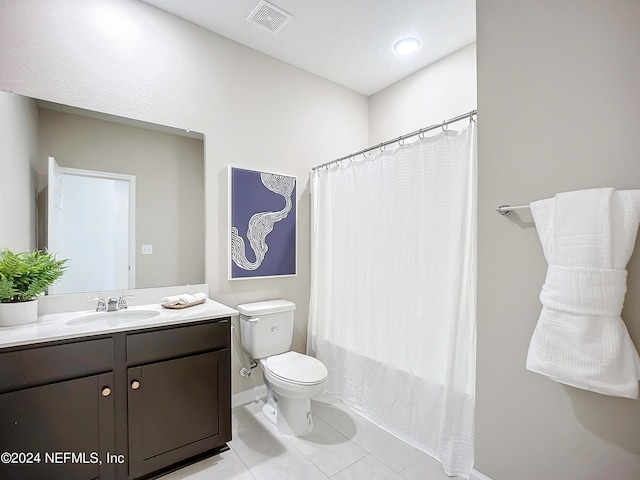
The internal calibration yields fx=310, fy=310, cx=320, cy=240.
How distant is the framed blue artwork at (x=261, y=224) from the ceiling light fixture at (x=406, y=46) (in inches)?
51.5

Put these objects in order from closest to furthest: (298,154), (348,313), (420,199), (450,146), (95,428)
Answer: (95,428) → (450,146) → (420,199) → (348,313) → (298,154)

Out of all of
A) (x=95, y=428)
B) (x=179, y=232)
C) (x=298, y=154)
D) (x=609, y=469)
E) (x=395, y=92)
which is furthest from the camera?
(x=395, y=92)

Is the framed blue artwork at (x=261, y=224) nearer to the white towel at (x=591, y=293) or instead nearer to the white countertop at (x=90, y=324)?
the white countertop at (x=90, y=324)

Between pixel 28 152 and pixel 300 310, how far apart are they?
209 centimetres

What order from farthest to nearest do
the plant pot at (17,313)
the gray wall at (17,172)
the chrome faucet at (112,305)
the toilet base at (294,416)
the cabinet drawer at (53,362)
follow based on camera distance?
the toilet base at (294,416)
the chrome faucet at (112,305)
the gray wall at (17,172)
the plant pot at (17,313)
the cabinet drawer at (53,362)

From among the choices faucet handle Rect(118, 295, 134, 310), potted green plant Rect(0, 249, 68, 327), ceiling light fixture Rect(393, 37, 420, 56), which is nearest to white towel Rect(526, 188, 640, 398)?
ceiling light fixture Rect(393, 37, 420, 56)

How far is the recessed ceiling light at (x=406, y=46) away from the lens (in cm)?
235

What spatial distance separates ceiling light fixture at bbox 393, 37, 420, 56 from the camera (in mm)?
2347

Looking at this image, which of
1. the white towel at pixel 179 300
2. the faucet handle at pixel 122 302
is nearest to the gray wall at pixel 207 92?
the white towel at pixel 179 300

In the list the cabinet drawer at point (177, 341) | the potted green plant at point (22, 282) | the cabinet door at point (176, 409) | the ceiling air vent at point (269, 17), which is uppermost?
the ceiling air vent at point (269, 17)

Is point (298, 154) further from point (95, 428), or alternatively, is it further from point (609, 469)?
point (609, 469)

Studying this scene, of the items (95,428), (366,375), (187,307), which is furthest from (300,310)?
(95,428)

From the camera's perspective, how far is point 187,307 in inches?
76.2

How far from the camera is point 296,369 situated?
6.59 ft
